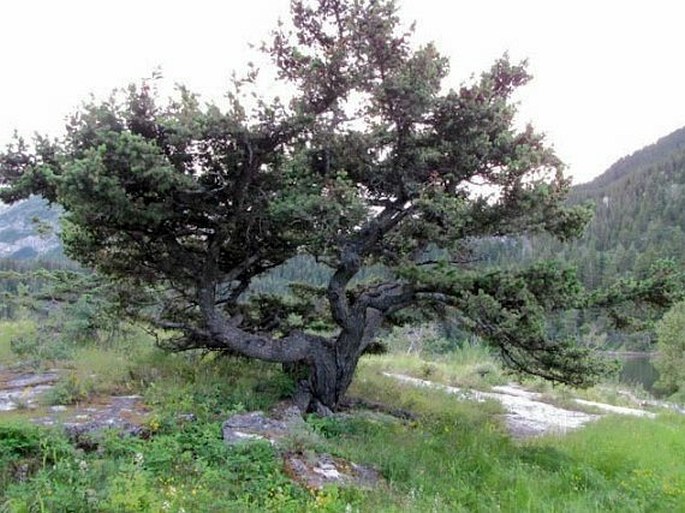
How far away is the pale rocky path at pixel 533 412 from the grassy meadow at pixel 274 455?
0.50 meters

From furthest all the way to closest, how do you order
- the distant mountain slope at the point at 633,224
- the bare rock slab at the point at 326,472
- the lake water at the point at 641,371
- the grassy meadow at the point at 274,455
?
1. the distant mountain slope at the point at 633,224
2. the lake water at the point at 641,371
3. the bare rock slab at the point at 326,472
4. the grassy meadow at the point at 274,455

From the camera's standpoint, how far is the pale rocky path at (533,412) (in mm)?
11023

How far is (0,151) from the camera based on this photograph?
8.13 metres

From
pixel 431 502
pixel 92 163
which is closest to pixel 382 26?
pixel 92 163

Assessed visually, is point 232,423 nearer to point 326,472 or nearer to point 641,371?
point 326,472

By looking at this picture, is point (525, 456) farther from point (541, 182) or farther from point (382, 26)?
point (382, 26)

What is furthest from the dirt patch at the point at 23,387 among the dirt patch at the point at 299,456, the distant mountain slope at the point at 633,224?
the distant mountain slope at the point at 633,224

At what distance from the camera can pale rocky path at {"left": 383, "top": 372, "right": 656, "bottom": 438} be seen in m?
11.0

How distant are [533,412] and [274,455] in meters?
8.60

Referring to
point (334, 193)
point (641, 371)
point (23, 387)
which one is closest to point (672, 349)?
point (641, 371)

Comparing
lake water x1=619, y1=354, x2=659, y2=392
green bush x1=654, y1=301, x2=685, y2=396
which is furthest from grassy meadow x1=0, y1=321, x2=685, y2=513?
lake water x1=619, y1=354, x2=659, y2=392

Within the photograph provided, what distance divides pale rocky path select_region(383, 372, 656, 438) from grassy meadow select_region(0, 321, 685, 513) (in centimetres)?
50

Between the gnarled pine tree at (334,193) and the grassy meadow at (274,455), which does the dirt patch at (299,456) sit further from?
the gnarled pine tree at (334,193)

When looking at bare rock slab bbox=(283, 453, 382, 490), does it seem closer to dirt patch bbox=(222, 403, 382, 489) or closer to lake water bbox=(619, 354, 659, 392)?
dirt patch bbox=(222, 403, 382, 489)
